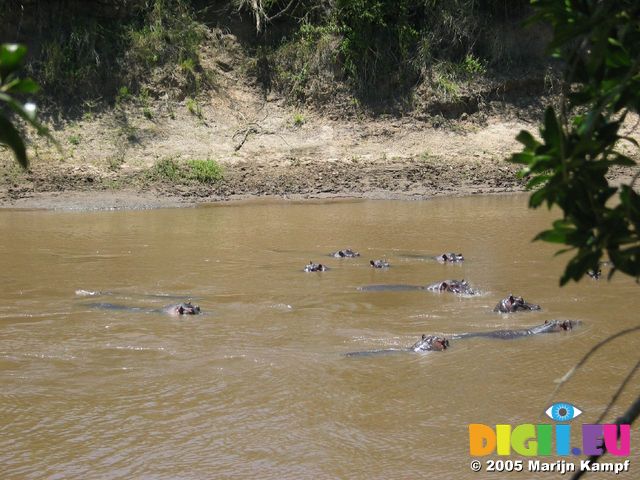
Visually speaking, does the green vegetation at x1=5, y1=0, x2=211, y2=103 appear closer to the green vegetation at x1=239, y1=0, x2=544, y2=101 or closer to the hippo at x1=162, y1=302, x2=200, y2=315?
the green vegetation at x1=239, y1=0, x2=544, y2=101

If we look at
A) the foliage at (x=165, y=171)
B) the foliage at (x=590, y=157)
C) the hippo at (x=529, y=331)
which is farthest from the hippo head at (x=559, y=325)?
the foliage at (x=165, y=171)

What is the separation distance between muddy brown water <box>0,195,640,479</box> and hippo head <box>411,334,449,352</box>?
0.11 meters

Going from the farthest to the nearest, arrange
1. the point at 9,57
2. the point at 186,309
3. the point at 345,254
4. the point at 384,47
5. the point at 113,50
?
the point at 384,47 < the point at 113,50 < the point at 345,254 < the point at 186,309 < the point at 9,57

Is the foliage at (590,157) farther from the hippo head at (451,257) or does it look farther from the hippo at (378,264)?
the hippo head at (451,257)

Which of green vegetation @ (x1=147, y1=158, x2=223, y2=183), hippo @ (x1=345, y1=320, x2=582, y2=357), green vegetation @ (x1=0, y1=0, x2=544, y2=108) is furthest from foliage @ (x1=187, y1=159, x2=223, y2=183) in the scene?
hippo @ (x1=345, y1=320, x2=582, y2=357)

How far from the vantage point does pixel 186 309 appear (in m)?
7.48

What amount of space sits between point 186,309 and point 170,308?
195 millimetres

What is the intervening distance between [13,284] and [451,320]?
4.55 m

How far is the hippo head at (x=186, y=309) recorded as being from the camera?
294 inches

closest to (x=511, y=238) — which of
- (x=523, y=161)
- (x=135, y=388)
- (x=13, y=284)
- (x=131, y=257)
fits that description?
(x=131, y=257)

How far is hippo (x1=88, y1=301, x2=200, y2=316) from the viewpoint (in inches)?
294

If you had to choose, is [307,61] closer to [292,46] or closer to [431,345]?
[292,46]

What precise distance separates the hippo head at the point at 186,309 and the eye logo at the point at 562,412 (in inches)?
134
